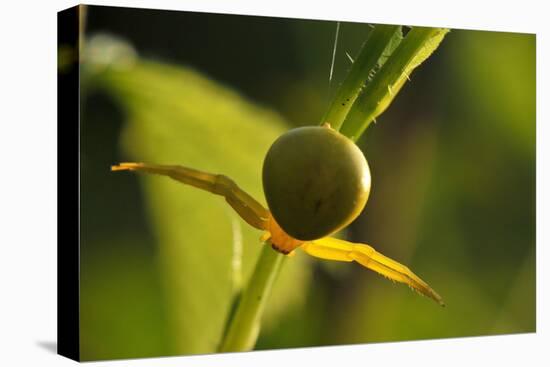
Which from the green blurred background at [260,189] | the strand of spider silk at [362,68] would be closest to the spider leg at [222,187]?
the strand of spider silk at [362,68]

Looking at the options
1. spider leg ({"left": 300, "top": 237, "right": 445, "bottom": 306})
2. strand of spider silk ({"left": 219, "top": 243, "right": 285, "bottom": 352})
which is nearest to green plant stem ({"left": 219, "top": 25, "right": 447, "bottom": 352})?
strand of spider silk ({"left": 219, "top": 243, "right": 285, "bottom": 352})

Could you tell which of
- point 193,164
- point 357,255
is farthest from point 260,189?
point 357,255

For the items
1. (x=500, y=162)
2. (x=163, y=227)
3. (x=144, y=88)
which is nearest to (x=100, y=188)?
(x=163, y=227)

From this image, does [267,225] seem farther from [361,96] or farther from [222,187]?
[361,96]

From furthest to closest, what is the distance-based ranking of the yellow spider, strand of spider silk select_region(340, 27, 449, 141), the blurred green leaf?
the blurred green leaf → the yellow spider → strand of spider silk select_region(340, 27, 449, 141)

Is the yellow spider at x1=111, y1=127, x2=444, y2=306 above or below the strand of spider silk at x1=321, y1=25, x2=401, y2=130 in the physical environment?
below

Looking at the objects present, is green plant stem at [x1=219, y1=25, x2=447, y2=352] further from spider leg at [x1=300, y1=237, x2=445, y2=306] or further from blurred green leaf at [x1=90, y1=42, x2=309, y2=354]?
→ blurred green leaf at [x1=90, y1=42, x2=309, y2=354]
